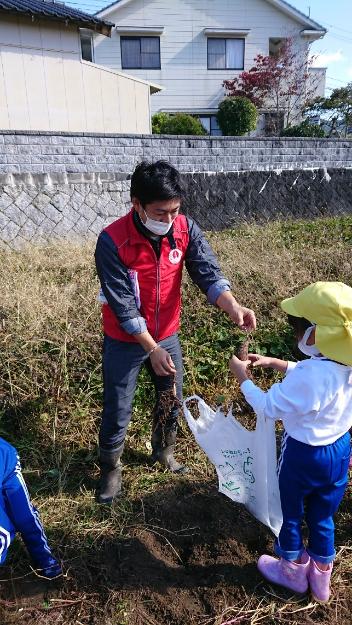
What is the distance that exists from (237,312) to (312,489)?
81 cm

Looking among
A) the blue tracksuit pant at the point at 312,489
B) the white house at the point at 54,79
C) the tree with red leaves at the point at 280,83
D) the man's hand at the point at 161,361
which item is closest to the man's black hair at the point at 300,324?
the blue tracksuit pant at the point at 312,489

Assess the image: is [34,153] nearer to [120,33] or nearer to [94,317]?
[94,317]

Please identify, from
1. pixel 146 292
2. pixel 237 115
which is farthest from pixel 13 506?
pixel 237 115

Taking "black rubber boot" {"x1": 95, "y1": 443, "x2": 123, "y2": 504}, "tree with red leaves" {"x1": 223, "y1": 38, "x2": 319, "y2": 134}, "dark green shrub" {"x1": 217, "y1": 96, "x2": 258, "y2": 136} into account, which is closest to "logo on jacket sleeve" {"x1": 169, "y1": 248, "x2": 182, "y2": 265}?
"black rubber boot" {"x1": 95, "y1": 443, "x2": 123, "y2": 504}

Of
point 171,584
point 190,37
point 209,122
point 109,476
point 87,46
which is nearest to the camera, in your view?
point 171,584

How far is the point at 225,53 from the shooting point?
1833 cm

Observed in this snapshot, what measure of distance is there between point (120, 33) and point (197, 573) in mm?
19609

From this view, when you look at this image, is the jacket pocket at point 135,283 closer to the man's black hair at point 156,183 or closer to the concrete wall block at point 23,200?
the man's black hair at point 156,183

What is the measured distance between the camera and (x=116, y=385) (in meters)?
2.19

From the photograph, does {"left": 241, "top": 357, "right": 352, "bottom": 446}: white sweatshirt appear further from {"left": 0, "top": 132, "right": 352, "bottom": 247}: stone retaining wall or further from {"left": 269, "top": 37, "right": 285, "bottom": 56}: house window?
{"left": 269, "top": 37, "right": 285, "bottom": 56}: house window

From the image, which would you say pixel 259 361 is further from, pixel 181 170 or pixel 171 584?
pixel 181 170

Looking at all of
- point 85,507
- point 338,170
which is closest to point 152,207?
point 85,507

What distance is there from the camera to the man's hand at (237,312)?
6.81 feet

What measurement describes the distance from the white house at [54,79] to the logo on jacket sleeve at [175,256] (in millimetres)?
8705
